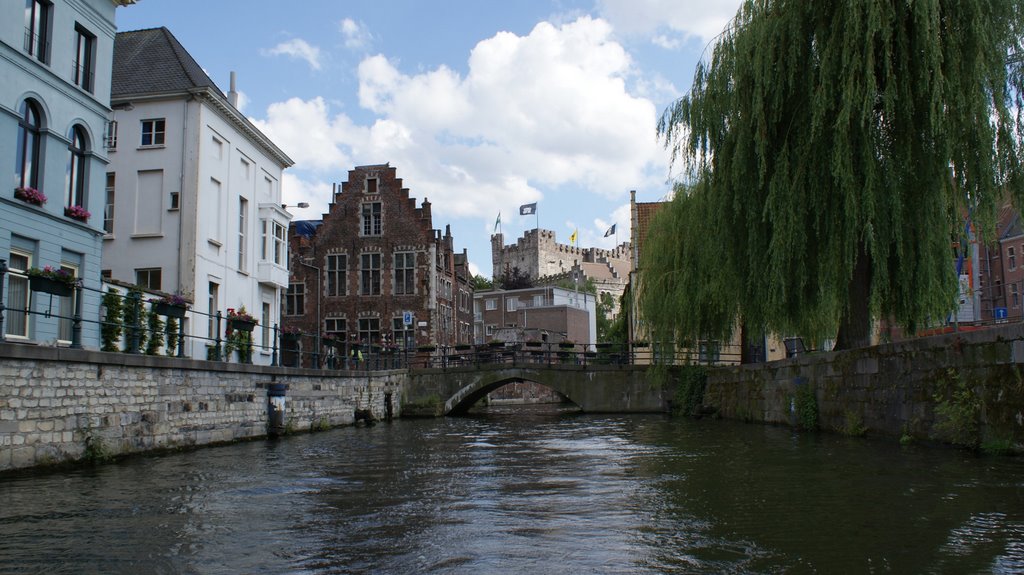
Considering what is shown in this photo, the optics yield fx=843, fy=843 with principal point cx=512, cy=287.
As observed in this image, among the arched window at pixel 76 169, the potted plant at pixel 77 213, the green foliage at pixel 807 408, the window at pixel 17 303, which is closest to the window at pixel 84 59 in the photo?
the arched window at pixel 76 169

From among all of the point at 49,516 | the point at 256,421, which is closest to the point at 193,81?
the point at 256,421

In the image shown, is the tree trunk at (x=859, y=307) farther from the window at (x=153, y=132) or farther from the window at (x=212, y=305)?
the window at (x=153, y=132)

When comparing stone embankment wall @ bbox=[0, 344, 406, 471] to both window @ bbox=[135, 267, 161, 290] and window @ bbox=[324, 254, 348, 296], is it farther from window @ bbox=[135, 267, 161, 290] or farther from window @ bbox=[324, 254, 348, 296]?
window @ bbox=[324, 254, 348, 296]

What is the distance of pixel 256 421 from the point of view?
55.0ft

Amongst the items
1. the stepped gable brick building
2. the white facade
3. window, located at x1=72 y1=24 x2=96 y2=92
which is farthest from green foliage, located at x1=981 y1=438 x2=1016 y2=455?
the stepped gable brick building

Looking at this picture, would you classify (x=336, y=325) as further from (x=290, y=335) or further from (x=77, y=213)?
(x=77, y=213)

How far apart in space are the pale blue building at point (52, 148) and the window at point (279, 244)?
35.3 ft

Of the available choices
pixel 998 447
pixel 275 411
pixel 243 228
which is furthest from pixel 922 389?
pixel 243 228

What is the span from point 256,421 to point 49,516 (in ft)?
32.9

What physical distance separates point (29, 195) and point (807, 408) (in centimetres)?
1416

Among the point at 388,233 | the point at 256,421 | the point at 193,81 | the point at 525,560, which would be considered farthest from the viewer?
the point at 388,233

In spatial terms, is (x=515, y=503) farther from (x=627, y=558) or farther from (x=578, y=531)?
(x=627, y=558)

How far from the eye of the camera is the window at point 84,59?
1551 cm

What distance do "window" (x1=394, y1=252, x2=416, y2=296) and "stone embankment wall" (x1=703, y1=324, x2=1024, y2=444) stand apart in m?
24.4
